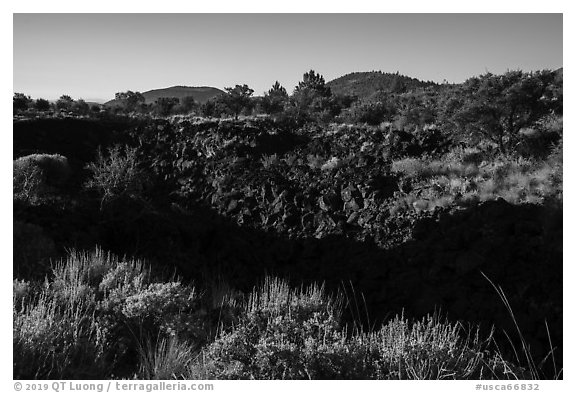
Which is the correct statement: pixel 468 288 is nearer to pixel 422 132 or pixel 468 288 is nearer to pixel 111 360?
pixel 111 360

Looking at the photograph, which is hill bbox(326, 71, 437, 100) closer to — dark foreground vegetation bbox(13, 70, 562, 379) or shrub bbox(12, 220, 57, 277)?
dark foreground vegetation bbox(13, 70, 562, 379)

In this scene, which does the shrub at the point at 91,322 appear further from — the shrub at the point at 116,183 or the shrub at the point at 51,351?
the shrub at the point at 116,183

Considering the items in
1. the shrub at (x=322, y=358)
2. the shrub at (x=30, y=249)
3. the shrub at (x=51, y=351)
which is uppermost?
the shrub at (x=30, y=249)

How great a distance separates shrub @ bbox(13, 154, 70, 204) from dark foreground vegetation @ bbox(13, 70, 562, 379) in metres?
0.08

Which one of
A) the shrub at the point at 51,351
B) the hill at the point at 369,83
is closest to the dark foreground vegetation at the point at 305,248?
the shrub at the point at 51,351

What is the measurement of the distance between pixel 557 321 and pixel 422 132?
9346mm

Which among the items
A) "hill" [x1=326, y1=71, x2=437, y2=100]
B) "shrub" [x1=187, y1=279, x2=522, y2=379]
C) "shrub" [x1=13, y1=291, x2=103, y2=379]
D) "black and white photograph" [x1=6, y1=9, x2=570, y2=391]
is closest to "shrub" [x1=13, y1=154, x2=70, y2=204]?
"black and white photograph" [x1=6, y1=9, x2=570, y2=391]

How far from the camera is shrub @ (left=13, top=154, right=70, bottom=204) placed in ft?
36.0

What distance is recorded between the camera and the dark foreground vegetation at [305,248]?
4.77m

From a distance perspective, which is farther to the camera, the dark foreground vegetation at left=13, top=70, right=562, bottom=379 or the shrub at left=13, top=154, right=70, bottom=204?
the shrub at left=13, top=154, right=70, bottom=204

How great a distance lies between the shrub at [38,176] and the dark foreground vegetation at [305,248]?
8 cm

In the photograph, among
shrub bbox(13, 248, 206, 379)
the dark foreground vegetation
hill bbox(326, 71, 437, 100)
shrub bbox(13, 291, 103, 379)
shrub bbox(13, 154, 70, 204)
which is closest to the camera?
shrub bbox(13, 291, 103, 379)

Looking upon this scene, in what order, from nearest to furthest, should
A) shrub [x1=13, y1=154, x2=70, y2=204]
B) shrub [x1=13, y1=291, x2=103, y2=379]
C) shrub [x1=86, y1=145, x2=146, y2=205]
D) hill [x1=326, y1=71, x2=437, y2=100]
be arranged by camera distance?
shrub [x1=13, y1=291, x2=103, y2=379], shrub [x1=13, y1=154, x2=70, y2=204], shrub [x1=86, y1=145, x2=146, y2=205], hill [x1=326, y1=71, x2=437, y2=100]
